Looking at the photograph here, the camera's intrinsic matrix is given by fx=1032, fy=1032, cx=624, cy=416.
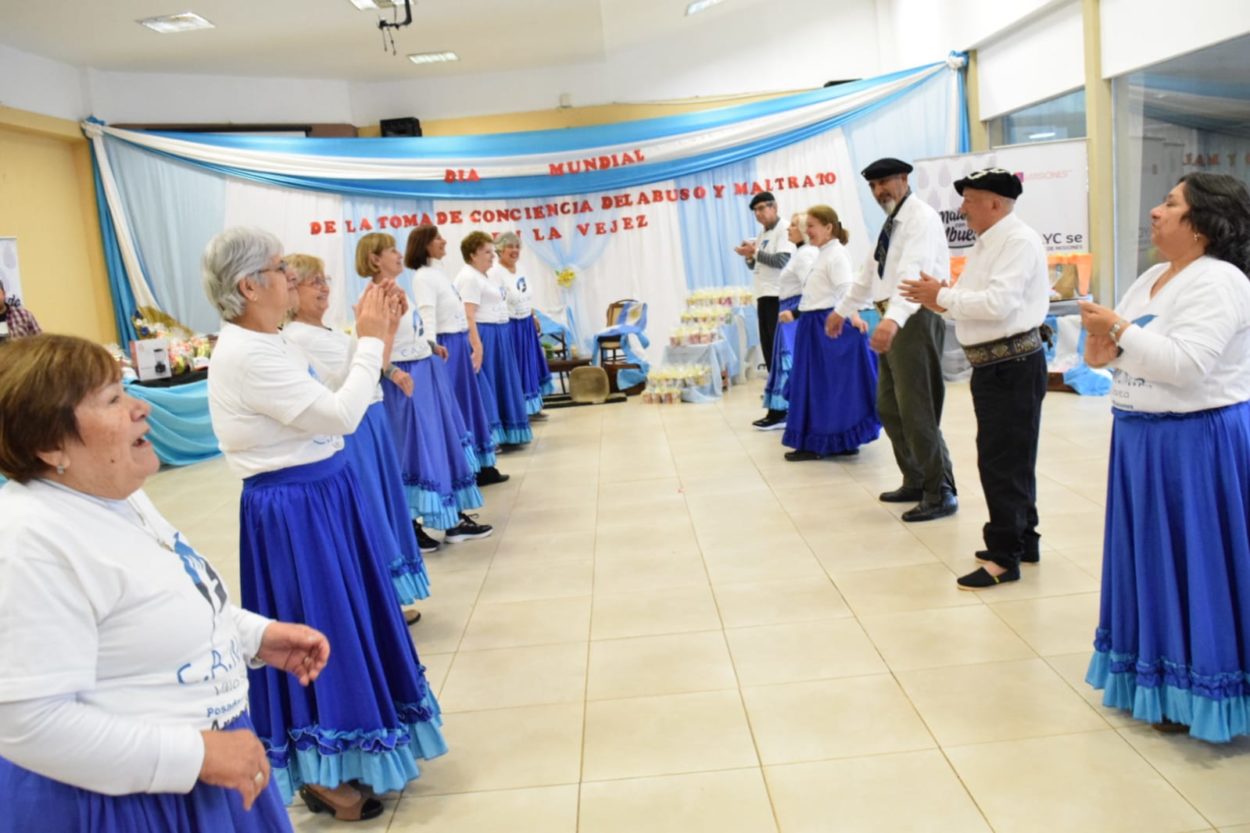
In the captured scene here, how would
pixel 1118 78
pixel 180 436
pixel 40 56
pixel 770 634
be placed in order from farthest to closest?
pixel 40 56
pixel 180 436
pixel 1118 78
pixel 770 634

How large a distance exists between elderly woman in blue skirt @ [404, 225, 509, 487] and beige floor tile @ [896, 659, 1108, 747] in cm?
290

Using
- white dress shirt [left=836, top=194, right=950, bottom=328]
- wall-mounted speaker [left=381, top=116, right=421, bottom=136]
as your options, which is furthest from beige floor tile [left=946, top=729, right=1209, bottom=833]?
wall-mounted speaker [left=381, top=116, right=421, bottom=136]

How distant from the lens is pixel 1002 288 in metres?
3.47

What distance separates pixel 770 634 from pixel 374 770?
4.98 feet

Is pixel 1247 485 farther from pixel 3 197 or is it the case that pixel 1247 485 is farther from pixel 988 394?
pixel 3 197

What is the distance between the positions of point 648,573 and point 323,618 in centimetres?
205

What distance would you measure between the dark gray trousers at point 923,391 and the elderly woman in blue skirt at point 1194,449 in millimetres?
2032

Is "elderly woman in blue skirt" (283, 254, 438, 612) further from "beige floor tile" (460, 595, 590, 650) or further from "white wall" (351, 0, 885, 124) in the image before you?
"white wall" (351, 0, 885, 124)

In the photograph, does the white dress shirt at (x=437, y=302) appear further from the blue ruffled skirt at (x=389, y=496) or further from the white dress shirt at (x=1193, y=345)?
the white dress shirt at (x=1193, y=345)

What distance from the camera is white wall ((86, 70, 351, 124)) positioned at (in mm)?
9562

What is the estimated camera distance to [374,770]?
255 centimetres

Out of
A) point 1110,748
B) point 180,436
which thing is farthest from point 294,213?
point 1110,748

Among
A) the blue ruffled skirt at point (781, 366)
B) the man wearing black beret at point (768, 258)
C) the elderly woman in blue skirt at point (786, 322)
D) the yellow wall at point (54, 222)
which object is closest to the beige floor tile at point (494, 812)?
the elderly woman in blue skirt at point (786, 322)

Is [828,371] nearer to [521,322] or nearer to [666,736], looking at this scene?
[521,322]
